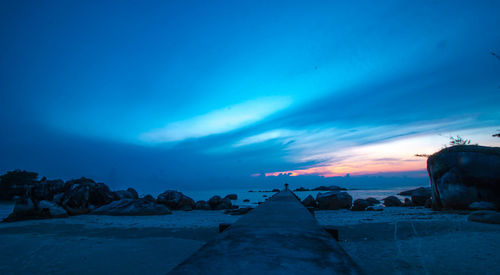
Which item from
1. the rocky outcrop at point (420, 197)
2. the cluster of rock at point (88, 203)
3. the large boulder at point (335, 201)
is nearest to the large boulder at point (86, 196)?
the cluster of rock at point (88, 203)

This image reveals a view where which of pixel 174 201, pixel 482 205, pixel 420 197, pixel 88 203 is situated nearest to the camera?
pixel 482 205

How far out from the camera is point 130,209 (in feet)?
37.5

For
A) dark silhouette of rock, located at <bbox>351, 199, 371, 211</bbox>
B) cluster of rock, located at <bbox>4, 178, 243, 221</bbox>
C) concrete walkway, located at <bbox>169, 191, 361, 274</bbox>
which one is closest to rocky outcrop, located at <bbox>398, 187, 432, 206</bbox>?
dark silhouette of rock, located at <bbox>351, 199, 371, 211</bbox>

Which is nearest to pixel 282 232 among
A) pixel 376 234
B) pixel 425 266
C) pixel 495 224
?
pixel 425 266

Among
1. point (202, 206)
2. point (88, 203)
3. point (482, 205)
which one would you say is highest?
point (88, 203)

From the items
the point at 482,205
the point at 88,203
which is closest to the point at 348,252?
the point at 482,205

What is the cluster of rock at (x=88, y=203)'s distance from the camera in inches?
338

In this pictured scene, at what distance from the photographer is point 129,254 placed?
3.70 meters

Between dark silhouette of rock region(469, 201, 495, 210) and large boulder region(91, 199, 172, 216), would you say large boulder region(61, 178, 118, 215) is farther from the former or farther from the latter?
dark silhouette of rock region(469, 201, 495, 210)

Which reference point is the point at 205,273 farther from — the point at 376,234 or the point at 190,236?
the point at 376,234

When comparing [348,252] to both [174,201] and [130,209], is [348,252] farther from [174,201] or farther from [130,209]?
[174,201]

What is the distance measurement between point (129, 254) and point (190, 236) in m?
1.76

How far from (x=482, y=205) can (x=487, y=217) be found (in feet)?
13.0

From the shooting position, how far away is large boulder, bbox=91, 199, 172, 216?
36.6ft
